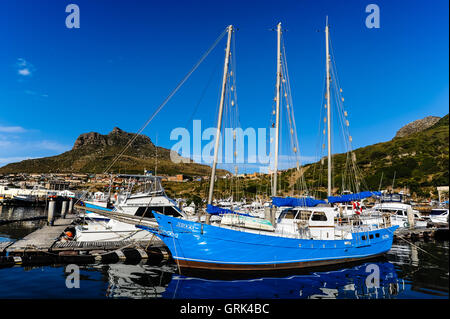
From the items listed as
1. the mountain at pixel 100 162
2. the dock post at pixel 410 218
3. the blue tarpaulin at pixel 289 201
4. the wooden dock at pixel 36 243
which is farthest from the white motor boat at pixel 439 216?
the mountain at pixel 100 162

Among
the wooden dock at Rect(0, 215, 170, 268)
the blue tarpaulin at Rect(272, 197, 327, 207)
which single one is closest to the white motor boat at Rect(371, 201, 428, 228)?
the blue tarpaulin at Rect(272, 197, 327, 207)

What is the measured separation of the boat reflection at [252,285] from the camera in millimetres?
11766

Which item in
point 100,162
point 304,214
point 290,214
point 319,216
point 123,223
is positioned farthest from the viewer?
point 100,162

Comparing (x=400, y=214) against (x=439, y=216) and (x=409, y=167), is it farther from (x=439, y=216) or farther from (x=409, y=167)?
(x=409, y=167)

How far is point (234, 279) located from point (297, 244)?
4.29m

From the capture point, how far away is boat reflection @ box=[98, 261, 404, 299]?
11766 millimetres

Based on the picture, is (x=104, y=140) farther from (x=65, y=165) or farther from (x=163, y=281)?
(x=163, y=281)

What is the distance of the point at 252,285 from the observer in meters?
12.9

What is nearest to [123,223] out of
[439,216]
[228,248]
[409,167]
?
[228,248]

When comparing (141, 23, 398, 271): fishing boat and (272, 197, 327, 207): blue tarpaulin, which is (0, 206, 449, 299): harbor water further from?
(272, 197, 327, 207): blue tarpaulin

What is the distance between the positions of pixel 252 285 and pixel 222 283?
5.08 ft

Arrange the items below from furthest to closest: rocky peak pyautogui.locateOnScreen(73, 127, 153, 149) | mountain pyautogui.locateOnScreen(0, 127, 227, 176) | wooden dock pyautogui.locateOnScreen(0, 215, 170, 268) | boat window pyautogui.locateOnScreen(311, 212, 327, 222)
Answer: rocky peak pyautogui.locateOnScreen(73, 127, 153, 149)
mountain pyautogui.locateOnScreen(0, 127, 227, 176)
boat window pyautogui.locateOnScreen(311, 212, 327, 222)
wooden dock pyautogui.locateOnScreen(0, 215, 170, 268)

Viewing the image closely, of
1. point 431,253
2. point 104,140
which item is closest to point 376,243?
point 431,253

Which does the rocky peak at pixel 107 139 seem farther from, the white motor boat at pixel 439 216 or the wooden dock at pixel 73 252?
the white motor boat at pixel 439 216
